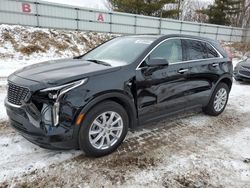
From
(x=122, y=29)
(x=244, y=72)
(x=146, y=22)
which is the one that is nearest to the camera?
(x=244, y=72)

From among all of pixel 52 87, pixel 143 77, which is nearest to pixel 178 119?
pixel 143 77

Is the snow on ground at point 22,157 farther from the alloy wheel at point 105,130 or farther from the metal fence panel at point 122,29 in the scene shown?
the metal fence panel at point 122,29

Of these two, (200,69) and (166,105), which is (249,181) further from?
(200,69)

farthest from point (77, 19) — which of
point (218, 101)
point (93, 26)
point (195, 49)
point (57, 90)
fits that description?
point (57, 90)

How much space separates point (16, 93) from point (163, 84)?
2.19 metres

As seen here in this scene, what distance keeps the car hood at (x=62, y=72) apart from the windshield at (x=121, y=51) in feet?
1.19

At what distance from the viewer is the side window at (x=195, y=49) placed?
4189 millimetres

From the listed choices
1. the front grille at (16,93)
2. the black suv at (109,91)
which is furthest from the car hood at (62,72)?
the front grille at (16,93)

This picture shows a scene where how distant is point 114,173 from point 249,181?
1.71 meters

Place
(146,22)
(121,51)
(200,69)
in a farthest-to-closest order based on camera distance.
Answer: (146,22), (200,69), (121,51)

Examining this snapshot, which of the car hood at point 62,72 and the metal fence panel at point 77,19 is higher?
the metal fence panel at point 77,19

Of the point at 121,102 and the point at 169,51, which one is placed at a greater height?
the point at 169,51

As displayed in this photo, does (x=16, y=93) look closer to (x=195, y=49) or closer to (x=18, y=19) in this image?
(x=195, y=49)

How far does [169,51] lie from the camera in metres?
3.88
